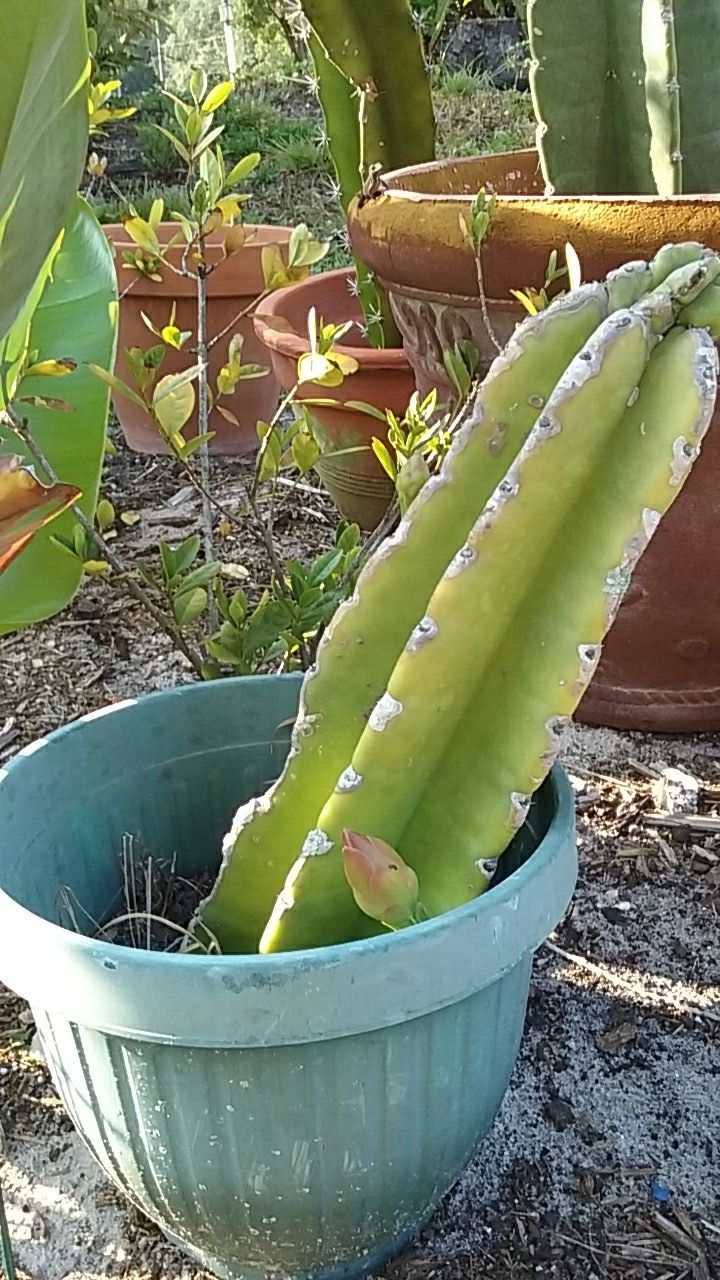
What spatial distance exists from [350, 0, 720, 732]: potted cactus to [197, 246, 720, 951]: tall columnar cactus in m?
0.60

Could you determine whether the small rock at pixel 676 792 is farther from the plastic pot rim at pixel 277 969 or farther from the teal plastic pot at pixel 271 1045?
the plastic pot rim at pixel 277 969

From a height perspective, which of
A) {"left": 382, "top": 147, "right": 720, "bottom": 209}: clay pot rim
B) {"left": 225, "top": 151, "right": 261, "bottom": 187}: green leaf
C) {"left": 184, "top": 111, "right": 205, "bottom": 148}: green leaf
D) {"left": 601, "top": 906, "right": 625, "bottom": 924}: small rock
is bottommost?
{"left": 601, "top": 906, "right": 625, "bottom": 924}: small rock

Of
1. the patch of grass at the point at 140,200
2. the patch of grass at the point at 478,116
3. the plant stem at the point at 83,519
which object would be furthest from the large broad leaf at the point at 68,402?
the patch of grass at the point at 478,116

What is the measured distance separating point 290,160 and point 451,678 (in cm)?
486

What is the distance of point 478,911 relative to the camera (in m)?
0.70

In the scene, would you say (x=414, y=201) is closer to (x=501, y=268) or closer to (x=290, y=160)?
(x=501, y=268)

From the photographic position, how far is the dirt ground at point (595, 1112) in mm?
890

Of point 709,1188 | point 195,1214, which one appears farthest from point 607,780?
point 195,1214

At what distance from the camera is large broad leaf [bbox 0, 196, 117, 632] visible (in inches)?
43.6

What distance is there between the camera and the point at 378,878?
64 cm

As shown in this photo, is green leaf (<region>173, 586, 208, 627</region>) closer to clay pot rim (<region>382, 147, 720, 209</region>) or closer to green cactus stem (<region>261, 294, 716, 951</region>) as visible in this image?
green cactus stem (<region>261, 294, 716, 951</region>)

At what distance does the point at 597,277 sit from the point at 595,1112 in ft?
2.84

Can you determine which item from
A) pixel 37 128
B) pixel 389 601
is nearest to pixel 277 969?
pixel 389 601

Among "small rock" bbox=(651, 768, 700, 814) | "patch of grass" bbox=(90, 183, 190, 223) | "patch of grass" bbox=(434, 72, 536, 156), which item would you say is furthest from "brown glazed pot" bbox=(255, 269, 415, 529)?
"patch of grass" bbox=(434, 72, 536, 156)
